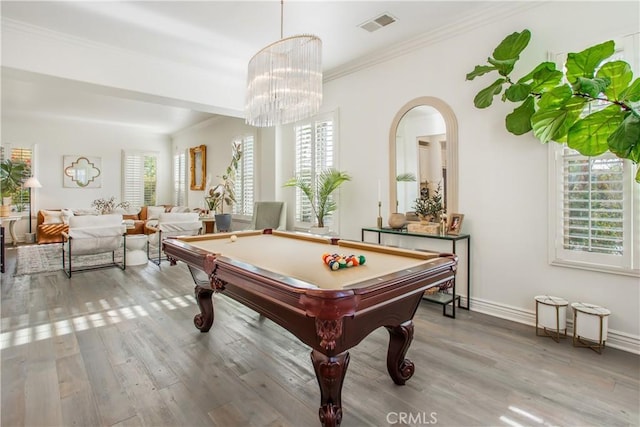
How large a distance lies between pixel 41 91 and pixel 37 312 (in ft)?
16.0

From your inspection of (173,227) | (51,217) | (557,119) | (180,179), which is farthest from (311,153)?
(51,217)

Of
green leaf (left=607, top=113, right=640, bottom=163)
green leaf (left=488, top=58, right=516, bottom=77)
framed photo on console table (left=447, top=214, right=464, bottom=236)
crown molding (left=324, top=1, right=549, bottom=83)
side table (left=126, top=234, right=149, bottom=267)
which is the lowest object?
side table (left=126, top=234, right=149, bottom=267)

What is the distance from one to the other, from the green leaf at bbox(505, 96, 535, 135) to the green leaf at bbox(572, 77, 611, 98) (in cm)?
55

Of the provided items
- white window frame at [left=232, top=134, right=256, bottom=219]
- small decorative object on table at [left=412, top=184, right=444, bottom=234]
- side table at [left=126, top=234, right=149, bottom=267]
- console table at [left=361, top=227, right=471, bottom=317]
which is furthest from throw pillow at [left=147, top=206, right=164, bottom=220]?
small decorative object on table at [left=412, top=184, right=444, bottom=234]

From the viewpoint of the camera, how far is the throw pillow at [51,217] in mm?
7695

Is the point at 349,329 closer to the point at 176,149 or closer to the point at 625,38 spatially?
the point at 625,38

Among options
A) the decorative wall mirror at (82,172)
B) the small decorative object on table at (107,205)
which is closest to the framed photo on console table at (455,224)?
the small decorative object on table at (107,205)

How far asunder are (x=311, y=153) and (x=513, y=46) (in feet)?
10.3

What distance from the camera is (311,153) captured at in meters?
5.25

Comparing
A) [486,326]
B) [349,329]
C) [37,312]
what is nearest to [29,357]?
[37,312]

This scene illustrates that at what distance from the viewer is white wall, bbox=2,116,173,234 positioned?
26.5ft

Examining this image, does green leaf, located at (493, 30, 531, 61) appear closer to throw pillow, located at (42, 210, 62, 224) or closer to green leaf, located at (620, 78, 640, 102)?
green leaf, located at (620, 78, 640, 102)

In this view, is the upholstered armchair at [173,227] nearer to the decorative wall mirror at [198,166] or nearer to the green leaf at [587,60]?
the decorative wall mirror at [198,166]

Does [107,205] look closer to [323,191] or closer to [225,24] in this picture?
[323,191]
